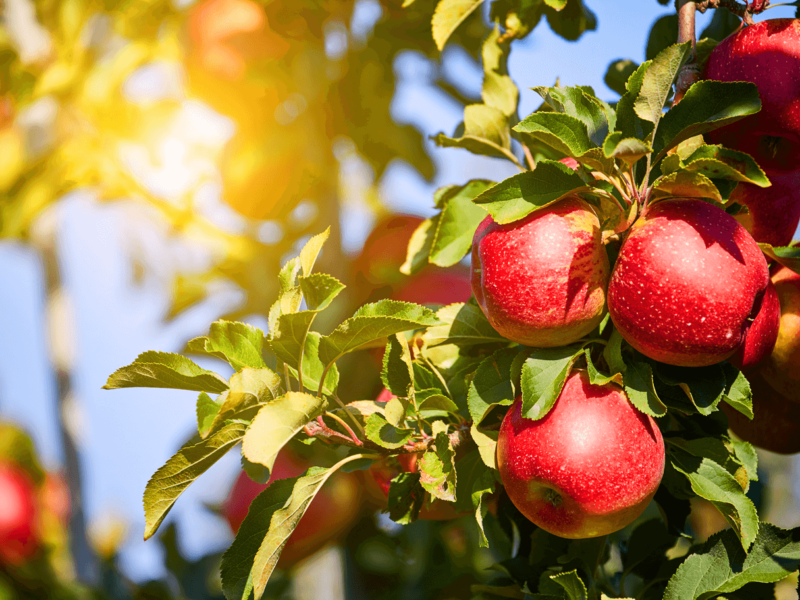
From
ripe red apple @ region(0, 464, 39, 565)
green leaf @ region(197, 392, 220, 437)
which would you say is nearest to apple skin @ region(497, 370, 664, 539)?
green leaf @ region(197, 392, 220, 437)

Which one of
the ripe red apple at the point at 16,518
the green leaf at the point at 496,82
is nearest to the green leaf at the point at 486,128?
the green leaf at the point at 496,82

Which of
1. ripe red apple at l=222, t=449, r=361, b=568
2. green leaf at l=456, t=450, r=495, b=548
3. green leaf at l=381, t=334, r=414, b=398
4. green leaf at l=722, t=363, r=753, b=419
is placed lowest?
ripe red apple at l=222, t=449, r=361, b=568

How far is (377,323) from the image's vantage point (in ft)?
2.19

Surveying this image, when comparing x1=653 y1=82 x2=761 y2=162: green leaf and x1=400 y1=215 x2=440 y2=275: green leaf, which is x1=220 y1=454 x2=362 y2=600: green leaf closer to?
x1=400 y1=215 x2=440 y2=275: green leaf

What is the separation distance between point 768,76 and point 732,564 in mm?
600

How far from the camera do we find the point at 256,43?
1.48m

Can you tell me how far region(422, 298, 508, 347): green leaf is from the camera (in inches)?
33.2

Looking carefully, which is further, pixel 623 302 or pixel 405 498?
pixel 405 498

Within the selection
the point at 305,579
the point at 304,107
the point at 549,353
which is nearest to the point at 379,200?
the point at 304,107

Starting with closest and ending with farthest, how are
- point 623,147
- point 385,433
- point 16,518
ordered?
point 623,147 → point 385,433 → point 16,518

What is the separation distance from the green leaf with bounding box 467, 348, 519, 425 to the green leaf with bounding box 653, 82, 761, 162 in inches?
12.2

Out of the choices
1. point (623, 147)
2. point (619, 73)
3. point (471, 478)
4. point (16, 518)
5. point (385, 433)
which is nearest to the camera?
point (623, 147)

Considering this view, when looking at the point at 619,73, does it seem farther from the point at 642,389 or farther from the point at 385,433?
the point at 385,433

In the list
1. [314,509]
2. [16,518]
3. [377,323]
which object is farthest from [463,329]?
[16,518]
